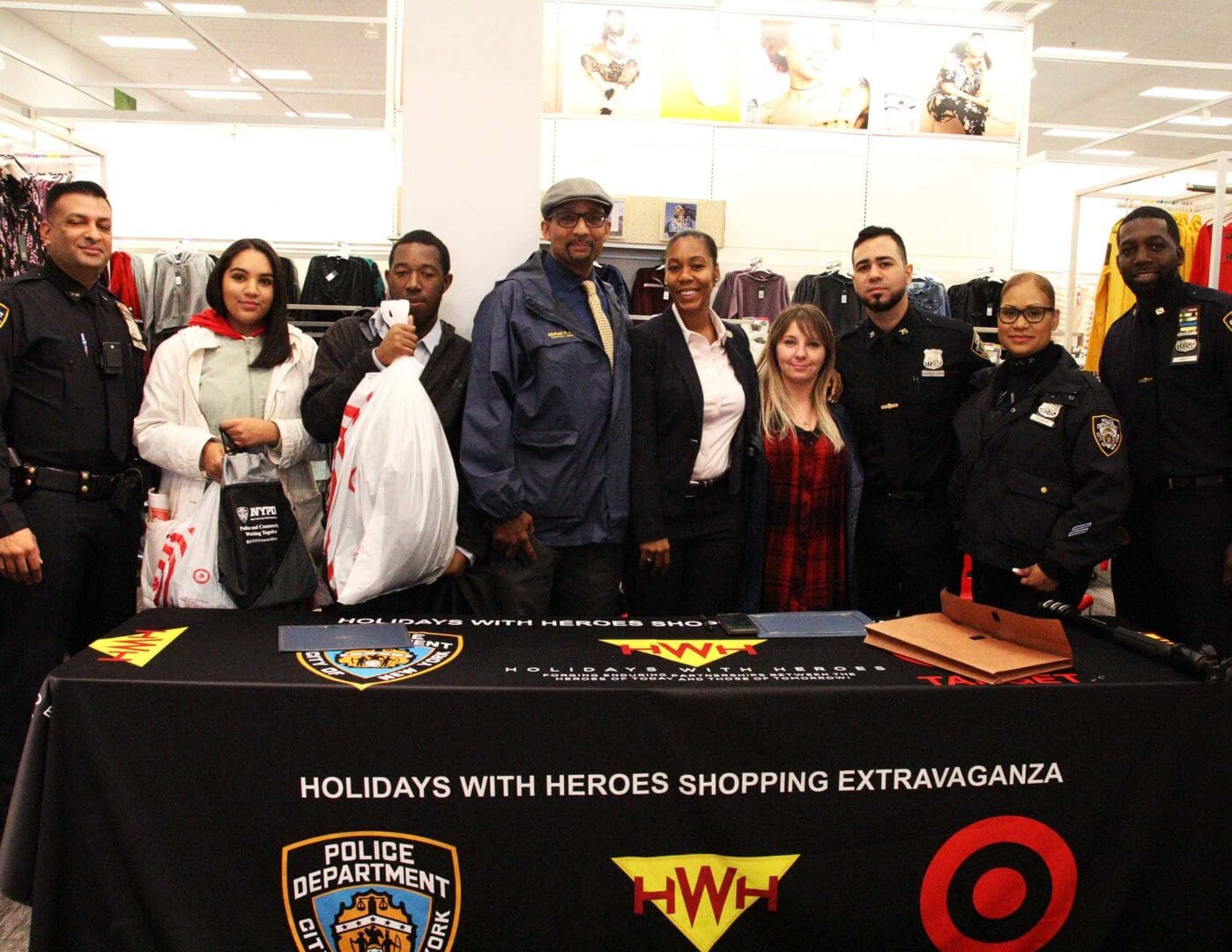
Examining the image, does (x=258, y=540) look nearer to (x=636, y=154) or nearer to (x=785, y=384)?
(x=785, y=384)

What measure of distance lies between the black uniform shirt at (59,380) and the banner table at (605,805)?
87 centimetres

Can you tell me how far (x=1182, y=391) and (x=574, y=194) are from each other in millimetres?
1855

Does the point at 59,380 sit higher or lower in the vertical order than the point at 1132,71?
lower

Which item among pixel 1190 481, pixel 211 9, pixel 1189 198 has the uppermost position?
pixel 211 9

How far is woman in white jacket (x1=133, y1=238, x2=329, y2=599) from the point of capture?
223 cm

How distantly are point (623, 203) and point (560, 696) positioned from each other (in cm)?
485

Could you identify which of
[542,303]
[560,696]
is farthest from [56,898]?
[542,303]

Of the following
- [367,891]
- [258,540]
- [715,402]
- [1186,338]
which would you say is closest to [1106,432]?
[1186,338]

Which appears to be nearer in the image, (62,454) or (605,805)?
(605,805)

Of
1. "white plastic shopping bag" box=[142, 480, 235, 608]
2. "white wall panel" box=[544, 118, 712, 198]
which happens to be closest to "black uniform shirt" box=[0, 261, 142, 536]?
"white plastic shopping bag" box=[142, 480, 235, 608]

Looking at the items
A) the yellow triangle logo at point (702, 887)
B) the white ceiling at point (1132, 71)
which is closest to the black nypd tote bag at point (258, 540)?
the yellow triangle logo at point (702, 887)

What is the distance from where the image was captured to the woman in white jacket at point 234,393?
223 centimetres

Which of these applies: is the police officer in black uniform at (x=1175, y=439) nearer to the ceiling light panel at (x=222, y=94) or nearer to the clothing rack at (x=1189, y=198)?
the clothing rack at (x=1189, y=198)

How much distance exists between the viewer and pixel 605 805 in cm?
161
